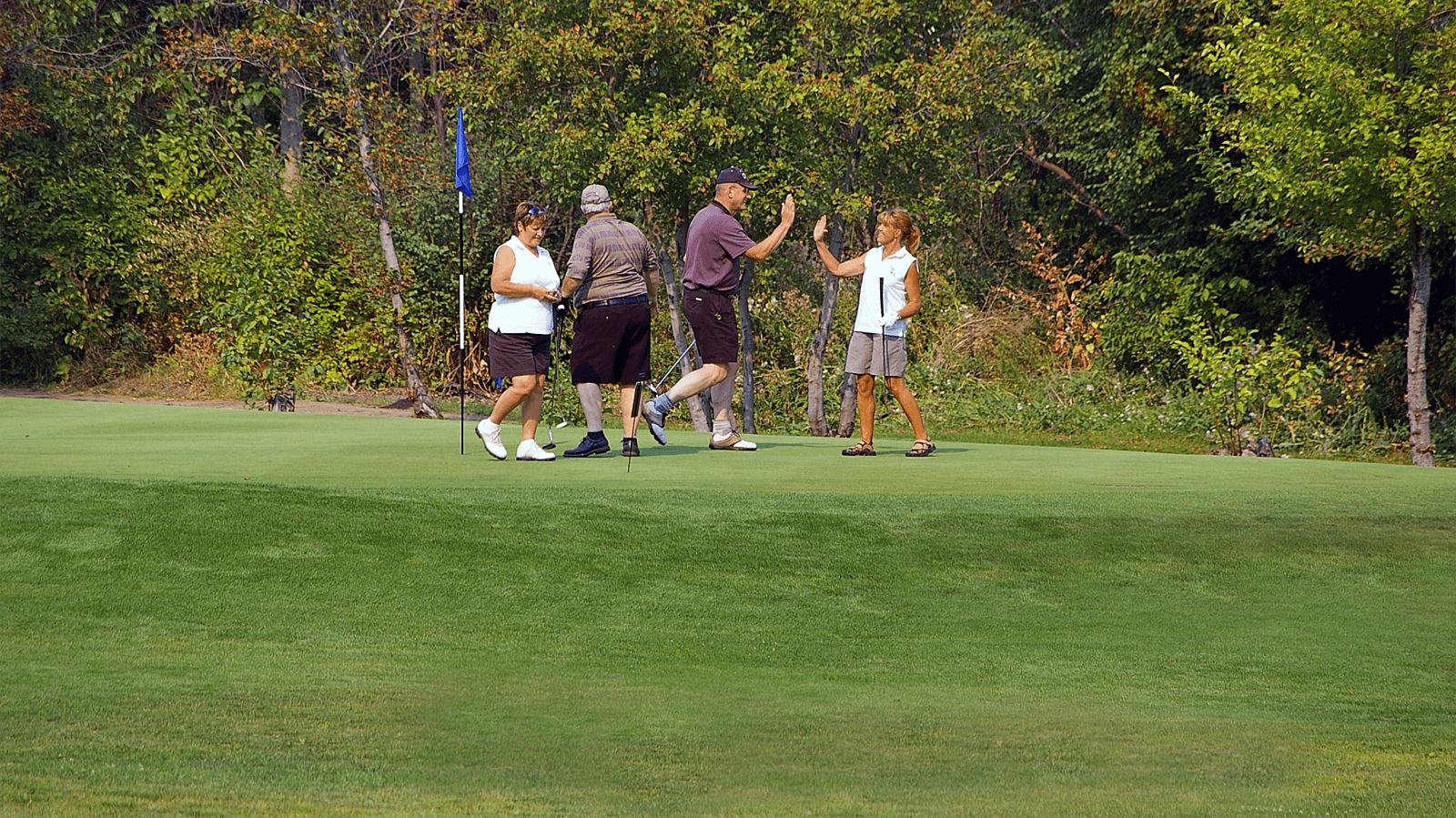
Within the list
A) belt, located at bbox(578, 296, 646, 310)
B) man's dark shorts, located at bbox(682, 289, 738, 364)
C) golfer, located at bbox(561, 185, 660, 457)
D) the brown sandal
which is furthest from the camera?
the brown sandal

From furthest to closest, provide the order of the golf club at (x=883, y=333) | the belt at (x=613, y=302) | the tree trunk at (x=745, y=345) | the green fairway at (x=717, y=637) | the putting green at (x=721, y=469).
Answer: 1. the tree trunk at (x=745, y=345)
2. the golf club at (x=883, y=333)
3. the belt at (x=613, y=302)
4. the putting green at (x=721, y=469)
5. the green fairway at (x=717, y=637)

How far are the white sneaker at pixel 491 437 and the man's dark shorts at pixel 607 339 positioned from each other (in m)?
0.66

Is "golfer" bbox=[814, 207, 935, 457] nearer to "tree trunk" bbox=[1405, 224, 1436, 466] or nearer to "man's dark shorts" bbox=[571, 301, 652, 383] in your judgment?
"man's dark shorts" bbox=[571, 301, 652, 383]

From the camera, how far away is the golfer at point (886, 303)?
10352 mm

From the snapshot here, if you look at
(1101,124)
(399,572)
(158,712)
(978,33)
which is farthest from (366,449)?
(1101,124)

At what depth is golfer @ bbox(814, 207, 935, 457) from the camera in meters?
10.4

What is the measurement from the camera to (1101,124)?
21.6 m

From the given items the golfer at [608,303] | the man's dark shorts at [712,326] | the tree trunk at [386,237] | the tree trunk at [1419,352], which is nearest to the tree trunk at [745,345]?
the tree trunk at [386,237]

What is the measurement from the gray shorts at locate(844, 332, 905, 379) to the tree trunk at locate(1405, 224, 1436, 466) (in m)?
10.1

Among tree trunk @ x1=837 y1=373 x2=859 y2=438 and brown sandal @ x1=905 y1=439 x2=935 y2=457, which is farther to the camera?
tree trunk @ x1=837 y1=373 x2=859 y2=438

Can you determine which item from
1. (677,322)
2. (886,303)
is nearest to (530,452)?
(886,303)

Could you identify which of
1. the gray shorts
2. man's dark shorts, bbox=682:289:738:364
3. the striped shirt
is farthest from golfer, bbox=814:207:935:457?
the striped shirt

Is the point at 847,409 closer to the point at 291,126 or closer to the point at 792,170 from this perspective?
the point at 792,170

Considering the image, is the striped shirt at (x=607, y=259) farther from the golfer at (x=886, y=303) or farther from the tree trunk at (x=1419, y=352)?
the tree trunk at (x=1419, y=352)
